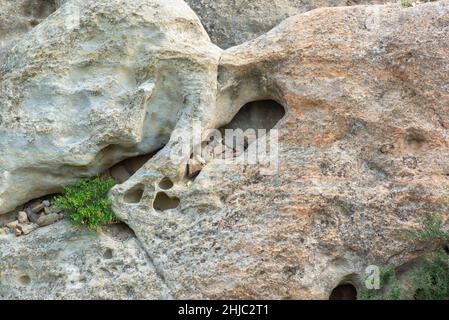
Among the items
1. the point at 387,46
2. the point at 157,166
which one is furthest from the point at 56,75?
the point at 387,46

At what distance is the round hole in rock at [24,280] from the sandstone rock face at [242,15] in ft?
11.1

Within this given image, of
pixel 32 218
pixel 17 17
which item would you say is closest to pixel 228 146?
pixel 32 218

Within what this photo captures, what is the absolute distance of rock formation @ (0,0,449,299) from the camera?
554 cm

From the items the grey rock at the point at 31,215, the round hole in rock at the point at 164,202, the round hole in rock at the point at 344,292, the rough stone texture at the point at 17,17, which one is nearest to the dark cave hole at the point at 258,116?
the round hole in rock at the point at 164,202

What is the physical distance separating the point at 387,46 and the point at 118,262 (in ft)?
11.2

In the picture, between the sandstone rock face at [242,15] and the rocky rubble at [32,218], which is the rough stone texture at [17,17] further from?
the rocky rubble at [32,218]

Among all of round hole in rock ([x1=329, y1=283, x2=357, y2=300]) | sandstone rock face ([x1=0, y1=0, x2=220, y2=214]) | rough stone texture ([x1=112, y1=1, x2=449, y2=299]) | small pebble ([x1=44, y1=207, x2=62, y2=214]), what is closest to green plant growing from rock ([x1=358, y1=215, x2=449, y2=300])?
rough stone texture ([x1=112, y1=1, x2=449, y2=299])

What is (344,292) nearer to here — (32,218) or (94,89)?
(94,89)

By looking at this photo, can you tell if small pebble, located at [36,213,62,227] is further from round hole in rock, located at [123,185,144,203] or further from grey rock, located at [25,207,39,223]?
round hole in rock, located at [123,185,144,203]

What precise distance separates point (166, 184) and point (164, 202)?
0.61 feet

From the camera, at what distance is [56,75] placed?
6.23 m

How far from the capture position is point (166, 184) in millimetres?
6086

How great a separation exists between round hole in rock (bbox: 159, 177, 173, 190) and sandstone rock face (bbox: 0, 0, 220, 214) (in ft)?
1.73

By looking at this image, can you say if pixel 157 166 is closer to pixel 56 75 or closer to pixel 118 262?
pixel 118 262
